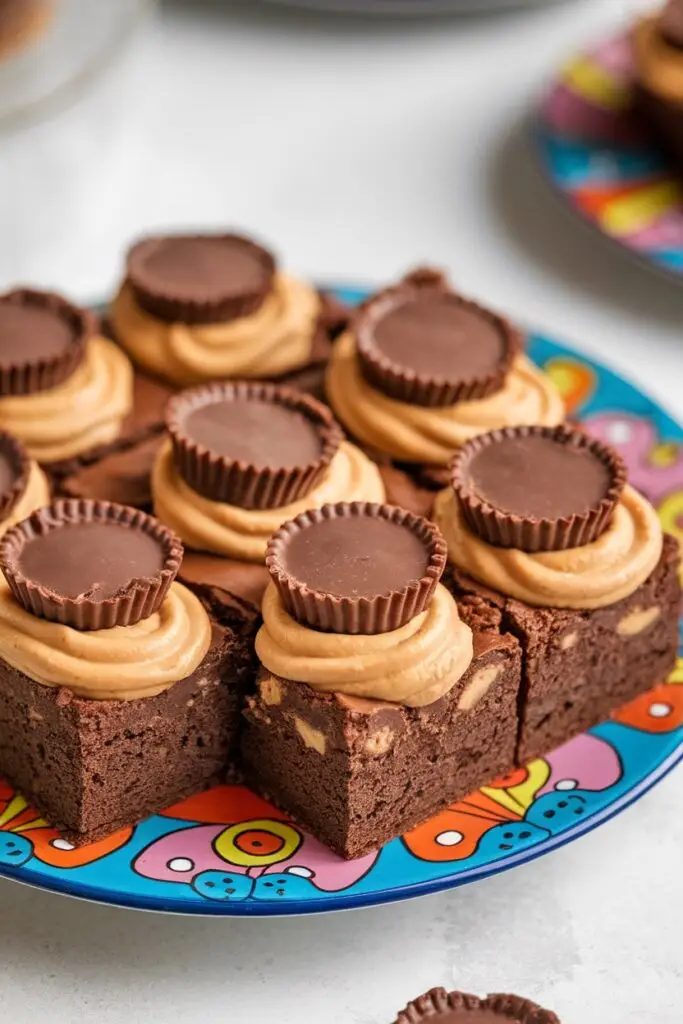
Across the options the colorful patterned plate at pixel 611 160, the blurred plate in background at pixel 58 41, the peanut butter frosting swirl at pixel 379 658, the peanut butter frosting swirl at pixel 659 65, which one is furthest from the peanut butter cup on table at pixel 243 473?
the peanut butter frosting swirl at pixel 659 65

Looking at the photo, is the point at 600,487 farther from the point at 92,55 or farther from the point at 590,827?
the point at 92,55

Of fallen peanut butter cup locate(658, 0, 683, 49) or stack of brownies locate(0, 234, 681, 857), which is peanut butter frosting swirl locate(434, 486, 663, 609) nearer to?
stack of brownies locate(0, 234, 681, 857)

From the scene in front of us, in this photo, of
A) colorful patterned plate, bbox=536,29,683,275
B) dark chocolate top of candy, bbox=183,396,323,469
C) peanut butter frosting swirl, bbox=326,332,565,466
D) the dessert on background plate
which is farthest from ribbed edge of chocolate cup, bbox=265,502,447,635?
colorful patterned plate, bbox=536,29,683,275

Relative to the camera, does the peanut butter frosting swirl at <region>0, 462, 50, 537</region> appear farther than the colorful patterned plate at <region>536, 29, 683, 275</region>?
No

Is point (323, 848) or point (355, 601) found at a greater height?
point (355, 601)

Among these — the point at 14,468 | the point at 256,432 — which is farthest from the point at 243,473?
the point at 14,468

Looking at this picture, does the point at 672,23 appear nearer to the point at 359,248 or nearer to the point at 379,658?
the point at 359,248
